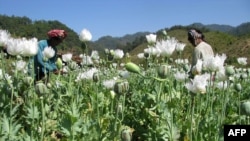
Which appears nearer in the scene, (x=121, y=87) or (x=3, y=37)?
(x=121, y=87)

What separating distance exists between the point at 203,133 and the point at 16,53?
153cm

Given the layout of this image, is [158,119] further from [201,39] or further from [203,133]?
[201,39]

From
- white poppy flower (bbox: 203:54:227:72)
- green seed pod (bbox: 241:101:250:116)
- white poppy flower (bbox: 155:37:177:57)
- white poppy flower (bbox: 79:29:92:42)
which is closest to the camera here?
green seed pod (bbox: 241:101:250:116)

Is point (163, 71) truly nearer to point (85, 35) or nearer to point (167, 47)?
point (167, 47)

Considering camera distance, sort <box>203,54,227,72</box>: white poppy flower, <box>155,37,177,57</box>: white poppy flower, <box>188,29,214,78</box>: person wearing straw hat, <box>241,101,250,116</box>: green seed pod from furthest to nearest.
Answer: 1. <box>188,29,214,78</box>: person wearing straw hat
2. <box>155,37,177,57</box>: white poppy flower
3. <box>203,54,227,72</box>: white poppy flower
4. <box>241,101,250,116</box>: green seed pod

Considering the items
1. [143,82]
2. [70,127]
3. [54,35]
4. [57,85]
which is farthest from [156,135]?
[54,35]

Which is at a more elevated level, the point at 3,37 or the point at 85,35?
the point at 85,35

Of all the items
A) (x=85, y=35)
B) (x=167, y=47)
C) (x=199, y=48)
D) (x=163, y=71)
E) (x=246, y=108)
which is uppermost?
(x=85, y=35)

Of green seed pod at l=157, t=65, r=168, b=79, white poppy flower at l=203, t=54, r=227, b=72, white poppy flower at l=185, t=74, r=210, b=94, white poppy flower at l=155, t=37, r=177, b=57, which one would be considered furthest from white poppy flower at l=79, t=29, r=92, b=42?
white poppy flower at l=185, t=74, r=210, b=94

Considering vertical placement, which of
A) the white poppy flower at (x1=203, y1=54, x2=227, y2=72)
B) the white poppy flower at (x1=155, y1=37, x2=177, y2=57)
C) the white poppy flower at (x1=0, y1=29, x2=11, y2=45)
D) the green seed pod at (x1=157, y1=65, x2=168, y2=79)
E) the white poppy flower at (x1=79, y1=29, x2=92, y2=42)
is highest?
the white poppy flower at (x1=79, y1=29, x2=92, y2=42)

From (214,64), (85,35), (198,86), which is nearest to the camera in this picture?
(198,86)

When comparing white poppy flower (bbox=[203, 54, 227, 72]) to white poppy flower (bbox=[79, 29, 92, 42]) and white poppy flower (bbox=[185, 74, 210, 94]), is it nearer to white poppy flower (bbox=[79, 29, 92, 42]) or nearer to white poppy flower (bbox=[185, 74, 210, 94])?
white poppy flower (bbox=[185, 74, 210, 94])

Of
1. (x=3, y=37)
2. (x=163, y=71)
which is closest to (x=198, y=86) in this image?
(x=163, y=71)

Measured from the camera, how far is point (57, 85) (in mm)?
4477
